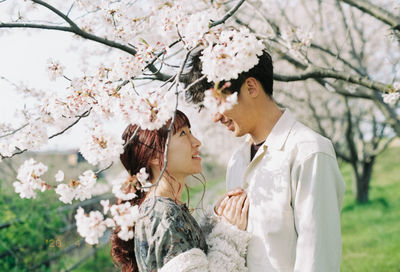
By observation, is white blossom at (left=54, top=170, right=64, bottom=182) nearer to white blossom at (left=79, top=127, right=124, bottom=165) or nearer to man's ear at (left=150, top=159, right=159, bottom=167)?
white blossom at (left=79, top=127, right=124, bottom=165)

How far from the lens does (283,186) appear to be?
1646 mm

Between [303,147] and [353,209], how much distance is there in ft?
27.2

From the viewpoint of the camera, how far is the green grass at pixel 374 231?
217 inches

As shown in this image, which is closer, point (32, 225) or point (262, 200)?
point (262, 200)

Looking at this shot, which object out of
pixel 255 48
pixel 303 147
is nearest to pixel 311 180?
pixel 303 147

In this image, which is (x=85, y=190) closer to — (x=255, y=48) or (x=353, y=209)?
(x=255, y=48)

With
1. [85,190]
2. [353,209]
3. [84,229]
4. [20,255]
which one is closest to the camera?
[84,229]

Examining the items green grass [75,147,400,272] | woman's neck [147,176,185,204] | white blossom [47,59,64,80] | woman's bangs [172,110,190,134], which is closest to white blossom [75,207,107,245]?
woman's neck [147,176,185,204]

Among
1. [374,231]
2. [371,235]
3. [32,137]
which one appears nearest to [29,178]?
[32,137]

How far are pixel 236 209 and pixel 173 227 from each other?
366mm

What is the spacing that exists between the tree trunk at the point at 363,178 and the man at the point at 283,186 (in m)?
8.13

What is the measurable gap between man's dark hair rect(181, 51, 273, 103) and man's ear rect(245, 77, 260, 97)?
0.02m

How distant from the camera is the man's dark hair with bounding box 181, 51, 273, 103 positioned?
1840mm

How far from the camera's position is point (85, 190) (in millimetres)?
1526
